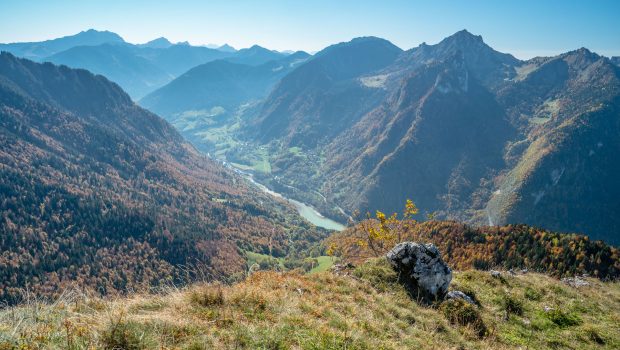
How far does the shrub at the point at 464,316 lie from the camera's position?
14188mm

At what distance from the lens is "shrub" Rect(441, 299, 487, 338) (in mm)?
14188

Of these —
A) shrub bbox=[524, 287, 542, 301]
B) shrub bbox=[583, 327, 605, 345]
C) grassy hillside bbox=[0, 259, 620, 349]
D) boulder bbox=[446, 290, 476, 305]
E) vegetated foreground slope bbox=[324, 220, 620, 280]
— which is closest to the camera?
grassy hillside bbox=[0, 259, 620, 349]

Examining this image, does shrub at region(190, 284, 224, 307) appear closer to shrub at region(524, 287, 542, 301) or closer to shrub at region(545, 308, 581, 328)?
shrub at region(545, 308, 581, 328)

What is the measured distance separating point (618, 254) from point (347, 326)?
4198cm

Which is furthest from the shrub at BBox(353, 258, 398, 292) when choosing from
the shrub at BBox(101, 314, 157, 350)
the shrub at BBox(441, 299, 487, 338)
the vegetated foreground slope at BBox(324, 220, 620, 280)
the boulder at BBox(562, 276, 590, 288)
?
the boulder at BBox(562, 276, 590, 288)

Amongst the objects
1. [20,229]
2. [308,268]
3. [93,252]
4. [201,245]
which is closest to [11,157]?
[20,229]

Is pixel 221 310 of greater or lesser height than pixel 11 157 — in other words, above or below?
above

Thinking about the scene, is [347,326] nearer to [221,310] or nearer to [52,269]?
[221,310]

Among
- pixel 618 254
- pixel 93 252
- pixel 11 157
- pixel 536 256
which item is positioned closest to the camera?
pixel 618 254

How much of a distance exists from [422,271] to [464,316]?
3.40 metres

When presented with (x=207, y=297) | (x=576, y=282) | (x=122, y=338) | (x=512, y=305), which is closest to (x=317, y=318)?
(x=207, y=297)

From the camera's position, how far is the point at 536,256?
153 feet

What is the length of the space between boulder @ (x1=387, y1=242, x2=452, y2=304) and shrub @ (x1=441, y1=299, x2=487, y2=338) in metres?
1.65

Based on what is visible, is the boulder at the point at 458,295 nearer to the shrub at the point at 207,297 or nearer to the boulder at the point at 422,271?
the boulder at the point at 422,271
